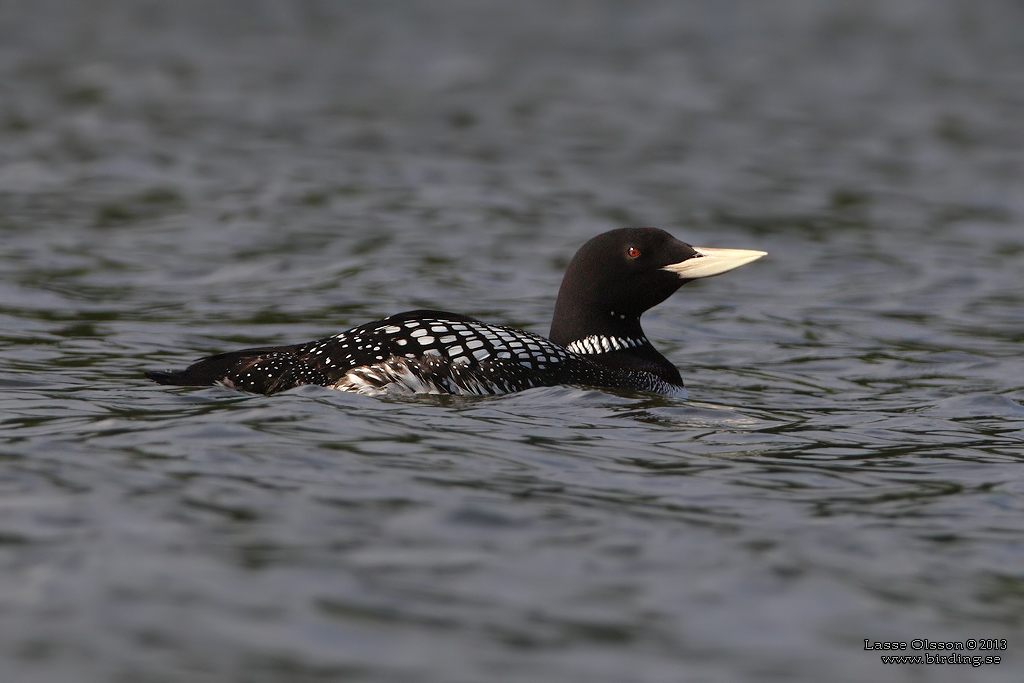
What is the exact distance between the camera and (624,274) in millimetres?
6074

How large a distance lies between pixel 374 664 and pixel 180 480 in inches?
49.9

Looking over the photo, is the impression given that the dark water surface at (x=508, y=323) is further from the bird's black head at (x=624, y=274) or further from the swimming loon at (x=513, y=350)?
the bird's black head at (x=624, y=274)

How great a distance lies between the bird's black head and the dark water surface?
1.49 ft

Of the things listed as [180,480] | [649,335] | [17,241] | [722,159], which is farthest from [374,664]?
[722,159]

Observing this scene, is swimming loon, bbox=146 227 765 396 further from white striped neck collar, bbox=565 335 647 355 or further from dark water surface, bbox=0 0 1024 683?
dark water surface, bbox=0 0 1024 683

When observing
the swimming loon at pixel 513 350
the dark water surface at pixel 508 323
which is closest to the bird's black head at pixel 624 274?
the swimming loon at pixel 513 350

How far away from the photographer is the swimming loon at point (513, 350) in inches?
210

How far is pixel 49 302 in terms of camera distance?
7.37m

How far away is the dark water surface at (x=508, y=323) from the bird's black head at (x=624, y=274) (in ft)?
1.49

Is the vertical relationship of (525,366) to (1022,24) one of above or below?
below

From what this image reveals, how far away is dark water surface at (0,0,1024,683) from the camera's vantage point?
322cm

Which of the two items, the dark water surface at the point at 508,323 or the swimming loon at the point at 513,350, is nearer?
the dark water surface at the point at 508,323

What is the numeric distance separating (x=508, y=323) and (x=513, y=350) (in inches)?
81.5

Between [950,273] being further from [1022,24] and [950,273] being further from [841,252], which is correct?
[1022,24]
